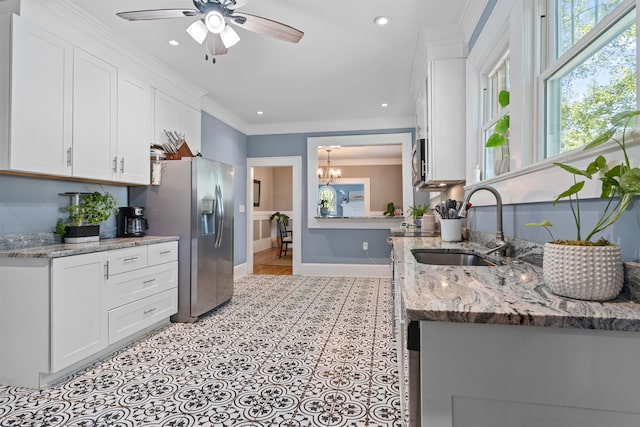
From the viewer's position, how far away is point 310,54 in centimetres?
304

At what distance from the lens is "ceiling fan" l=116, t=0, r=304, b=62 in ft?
6.40

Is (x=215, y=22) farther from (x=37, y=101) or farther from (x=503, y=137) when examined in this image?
(x=503, y=137)

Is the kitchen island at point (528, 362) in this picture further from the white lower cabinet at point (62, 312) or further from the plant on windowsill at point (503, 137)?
the white lower cabinet at point (62, 312)

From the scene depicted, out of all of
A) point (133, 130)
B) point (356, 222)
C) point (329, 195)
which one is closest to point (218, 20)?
point (133, 130)

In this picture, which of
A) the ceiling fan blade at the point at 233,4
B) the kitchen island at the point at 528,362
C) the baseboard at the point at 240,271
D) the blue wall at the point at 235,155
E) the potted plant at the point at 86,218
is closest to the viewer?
the kitchen island at the point at 528,362

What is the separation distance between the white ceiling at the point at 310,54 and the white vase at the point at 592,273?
2179 millimetres

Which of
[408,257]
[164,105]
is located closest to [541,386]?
[408,257]

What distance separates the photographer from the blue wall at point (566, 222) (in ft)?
2.99

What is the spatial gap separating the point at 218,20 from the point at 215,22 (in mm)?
23

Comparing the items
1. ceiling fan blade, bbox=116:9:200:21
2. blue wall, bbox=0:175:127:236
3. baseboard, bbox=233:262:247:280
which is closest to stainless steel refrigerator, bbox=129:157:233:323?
blue wall, bbox=0:175:127:236

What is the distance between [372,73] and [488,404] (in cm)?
336

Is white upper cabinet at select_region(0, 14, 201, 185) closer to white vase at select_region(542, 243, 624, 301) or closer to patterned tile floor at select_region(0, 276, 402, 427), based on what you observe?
patterned tile floor at select_region(0, 276, 402, 427)

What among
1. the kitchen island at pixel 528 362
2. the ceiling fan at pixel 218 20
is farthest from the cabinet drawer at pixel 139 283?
the kitchen island at pixel 528 362

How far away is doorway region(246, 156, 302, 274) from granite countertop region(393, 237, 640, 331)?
436 centimetres
